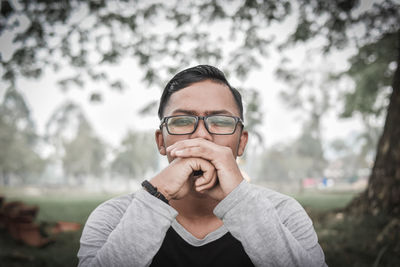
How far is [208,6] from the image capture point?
643cm

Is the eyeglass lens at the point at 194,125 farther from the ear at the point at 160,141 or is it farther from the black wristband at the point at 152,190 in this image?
the black wristband at the point at 152,190

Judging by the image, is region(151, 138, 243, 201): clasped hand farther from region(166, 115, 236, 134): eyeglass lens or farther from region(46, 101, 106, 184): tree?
region(46, 101, 106, 184): tree

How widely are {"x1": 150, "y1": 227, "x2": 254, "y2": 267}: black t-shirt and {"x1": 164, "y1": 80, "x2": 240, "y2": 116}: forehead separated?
0.90 meters

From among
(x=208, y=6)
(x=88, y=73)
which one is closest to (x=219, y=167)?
(x=208, y=6)

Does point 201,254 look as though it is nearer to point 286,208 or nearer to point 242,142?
point 286,208

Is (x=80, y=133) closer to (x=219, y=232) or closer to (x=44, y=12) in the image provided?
(x=44, y=12)

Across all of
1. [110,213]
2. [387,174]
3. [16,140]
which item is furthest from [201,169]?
[16,140]

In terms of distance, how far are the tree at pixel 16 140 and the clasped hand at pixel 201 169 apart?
152 ft

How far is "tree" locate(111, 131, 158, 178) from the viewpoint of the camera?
51156 millimetres

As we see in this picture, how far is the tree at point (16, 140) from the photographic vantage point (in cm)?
3869

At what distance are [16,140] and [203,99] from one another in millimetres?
47157

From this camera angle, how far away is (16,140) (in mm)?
39469

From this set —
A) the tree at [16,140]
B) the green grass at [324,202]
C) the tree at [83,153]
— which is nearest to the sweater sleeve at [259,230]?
the green grass at [324,202]

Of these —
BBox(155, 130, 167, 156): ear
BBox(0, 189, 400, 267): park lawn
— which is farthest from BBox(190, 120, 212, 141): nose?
BBox(0, 189, 400, 267): park lawn
